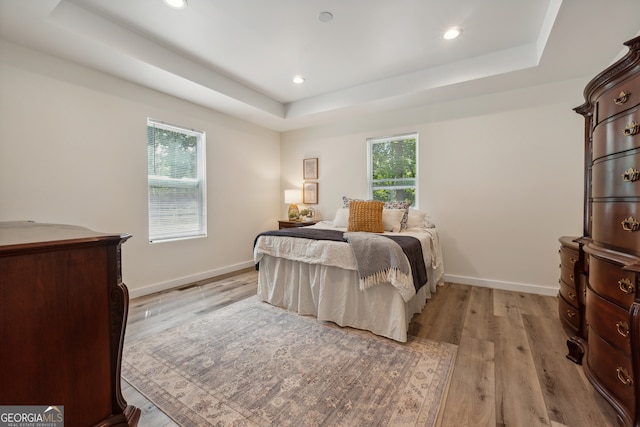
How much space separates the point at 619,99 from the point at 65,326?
2.66m

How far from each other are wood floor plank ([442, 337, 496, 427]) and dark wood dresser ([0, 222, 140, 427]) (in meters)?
1.55

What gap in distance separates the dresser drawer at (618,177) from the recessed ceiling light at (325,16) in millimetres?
2178

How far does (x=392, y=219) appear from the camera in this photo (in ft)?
10.3

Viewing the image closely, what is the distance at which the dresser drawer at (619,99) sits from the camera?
4.04ft

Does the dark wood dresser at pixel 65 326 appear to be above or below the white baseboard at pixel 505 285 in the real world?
above

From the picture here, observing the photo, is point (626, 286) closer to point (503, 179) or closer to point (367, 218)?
point (367, 218)

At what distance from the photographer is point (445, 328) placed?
2295 millimetres

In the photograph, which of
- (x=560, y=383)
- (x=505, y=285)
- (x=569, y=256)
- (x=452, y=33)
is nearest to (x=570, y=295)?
(x=569, y=256)

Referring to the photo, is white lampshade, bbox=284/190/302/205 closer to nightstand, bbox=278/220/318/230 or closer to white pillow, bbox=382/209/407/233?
nightstand, bbox=278/220/318/230

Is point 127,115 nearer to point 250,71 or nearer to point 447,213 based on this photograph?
point 250,71

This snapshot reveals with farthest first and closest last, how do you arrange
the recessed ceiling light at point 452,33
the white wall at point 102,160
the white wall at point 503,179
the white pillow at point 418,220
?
the white pillow at point 418,220 → the white wall at point 503,179 → the recessed ceiling light at point 452,33 → the white wall at point 102,160

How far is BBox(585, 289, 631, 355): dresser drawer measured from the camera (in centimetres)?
120

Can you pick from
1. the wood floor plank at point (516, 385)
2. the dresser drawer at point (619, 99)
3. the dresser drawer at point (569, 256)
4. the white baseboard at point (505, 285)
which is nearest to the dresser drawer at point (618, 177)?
the dresser drawer at point (619, 99)

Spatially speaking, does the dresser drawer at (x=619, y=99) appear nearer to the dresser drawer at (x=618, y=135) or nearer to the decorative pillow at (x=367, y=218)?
the dresser drawer at (x=618, y=135)
